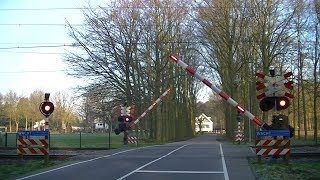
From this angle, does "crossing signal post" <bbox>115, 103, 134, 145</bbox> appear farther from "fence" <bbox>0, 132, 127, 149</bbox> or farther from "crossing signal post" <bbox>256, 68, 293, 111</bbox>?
"crossing signal post" <bbox>256, 68, 293, 111</bbox>

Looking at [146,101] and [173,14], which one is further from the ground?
[173,14]

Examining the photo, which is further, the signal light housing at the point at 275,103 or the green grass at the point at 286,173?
the signal light housing at the point at 275,103

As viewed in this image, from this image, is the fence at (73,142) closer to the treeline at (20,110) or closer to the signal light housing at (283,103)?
the signal light housing at (283,103)

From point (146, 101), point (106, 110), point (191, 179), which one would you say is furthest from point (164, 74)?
point (191, 179)

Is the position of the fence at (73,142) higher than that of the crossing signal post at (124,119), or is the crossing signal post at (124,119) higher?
the crossing signal post at (124,119)

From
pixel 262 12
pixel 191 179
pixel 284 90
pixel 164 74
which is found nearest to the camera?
pixel 191 179

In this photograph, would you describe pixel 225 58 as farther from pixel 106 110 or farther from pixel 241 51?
pixel 106 110

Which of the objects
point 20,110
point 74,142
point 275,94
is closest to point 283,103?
point 275,94

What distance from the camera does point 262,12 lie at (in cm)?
4547

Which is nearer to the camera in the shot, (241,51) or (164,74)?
(241,51)

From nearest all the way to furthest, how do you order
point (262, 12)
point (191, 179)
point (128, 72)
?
point (191, 179), point (262, 12), point (128, 72)

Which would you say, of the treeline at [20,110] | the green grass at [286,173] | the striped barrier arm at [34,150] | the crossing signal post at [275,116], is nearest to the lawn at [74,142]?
the striped barrier arm at [34,150]

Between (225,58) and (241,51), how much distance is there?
Result: 72.2 inches

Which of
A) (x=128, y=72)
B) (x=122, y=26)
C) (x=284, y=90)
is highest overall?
(x=122, y=26)
